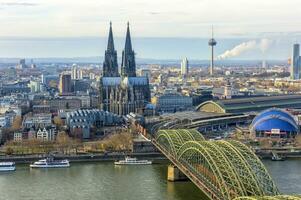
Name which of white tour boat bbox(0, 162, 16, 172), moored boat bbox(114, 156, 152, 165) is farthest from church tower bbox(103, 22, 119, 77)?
white tour boat bbox(0, 162, 16, 172)

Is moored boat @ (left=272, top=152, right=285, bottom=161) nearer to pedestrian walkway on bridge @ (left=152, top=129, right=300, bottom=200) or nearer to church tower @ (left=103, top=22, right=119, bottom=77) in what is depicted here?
pedestrian walkway on bridge @ (left=152, top=129, right=300, bottom=200)

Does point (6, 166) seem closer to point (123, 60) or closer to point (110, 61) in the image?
point (123, 60)

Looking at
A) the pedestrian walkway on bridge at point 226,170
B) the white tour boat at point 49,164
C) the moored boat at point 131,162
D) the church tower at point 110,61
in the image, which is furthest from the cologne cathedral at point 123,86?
the pedestrian walkway on bridge at point 226,170

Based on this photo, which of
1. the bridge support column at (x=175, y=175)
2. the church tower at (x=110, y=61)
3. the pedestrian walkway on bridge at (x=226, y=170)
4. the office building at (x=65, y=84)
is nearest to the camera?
the pedestrian walkway on bridge at (x=226, y=170)

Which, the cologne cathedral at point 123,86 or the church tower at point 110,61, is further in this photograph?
the church tower at point 110,61

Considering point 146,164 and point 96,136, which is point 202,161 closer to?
point 146,164

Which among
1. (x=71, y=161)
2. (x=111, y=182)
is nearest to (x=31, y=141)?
(x=71, y=161)

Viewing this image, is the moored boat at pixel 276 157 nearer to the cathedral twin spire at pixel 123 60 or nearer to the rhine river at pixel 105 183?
the rhine river at pixel 105 183
